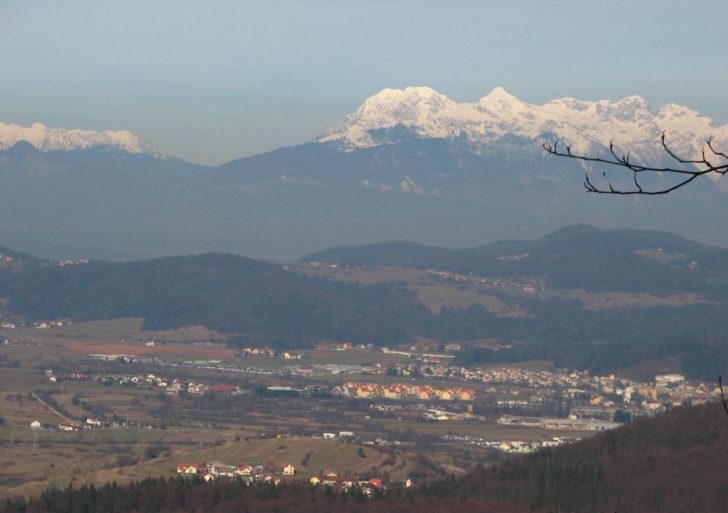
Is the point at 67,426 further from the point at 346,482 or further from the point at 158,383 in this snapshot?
the point at 346,482

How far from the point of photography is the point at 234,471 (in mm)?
82688

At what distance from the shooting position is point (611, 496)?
224ft

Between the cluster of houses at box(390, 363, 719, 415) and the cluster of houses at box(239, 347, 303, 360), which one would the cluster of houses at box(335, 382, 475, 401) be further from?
the cluster of houses at box(239, 347, 303, 360)

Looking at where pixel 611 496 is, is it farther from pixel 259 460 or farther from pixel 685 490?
pixel 259 460

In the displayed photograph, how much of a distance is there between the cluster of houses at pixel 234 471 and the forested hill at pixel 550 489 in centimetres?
921

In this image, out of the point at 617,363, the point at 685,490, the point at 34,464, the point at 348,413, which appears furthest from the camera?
the point at 617,363

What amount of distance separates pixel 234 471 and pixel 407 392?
2430 inches

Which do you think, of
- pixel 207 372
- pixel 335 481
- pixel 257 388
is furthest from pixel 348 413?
pixel 335 481

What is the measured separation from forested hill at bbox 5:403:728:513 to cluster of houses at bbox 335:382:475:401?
2258 inches

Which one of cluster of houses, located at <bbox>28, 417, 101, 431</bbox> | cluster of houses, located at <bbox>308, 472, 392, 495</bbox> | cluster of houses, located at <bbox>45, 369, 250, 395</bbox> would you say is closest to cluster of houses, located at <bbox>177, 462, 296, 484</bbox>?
cluster of houses, located at <bbox>308, 472, 392, 495</bbox>

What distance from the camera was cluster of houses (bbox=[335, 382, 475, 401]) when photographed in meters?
142

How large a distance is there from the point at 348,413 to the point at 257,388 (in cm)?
1478

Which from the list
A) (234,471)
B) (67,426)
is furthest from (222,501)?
(67,426)

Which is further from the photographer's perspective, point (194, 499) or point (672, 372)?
point (672, 372)
